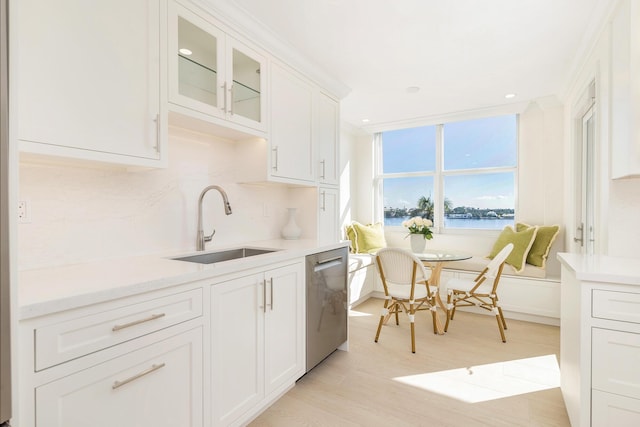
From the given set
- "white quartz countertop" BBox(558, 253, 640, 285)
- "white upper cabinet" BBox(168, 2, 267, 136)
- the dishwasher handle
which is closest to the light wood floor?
the dishwasher handle

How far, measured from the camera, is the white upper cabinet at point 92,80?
1.18 metres

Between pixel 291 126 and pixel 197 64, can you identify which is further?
pixel 291 126

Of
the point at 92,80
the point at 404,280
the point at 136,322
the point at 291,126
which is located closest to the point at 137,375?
the point at 136,322

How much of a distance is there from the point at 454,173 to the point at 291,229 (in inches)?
113

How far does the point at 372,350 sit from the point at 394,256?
84 centimetres

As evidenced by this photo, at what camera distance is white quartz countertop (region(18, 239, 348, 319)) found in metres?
1.00

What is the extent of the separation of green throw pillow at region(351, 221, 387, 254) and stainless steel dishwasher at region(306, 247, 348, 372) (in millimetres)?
1973

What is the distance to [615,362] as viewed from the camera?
1.46 meters

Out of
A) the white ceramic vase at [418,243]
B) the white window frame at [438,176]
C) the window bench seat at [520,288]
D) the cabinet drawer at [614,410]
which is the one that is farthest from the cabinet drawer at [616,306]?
the white window frame at [438,176]

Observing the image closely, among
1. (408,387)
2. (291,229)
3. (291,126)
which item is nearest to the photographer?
(408,387)

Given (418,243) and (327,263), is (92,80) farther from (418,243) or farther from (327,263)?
(418,243)

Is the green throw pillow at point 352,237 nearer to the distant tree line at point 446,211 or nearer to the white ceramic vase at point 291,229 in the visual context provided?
the distant tree line at point 446,211

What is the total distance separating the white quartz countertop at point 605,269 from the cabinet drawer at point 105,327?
184cm

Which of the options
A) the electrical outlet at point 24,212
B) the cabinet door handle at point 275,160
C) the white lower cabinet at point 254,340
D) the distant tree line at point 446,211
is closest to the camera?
the electrical outlet at point 24,212
